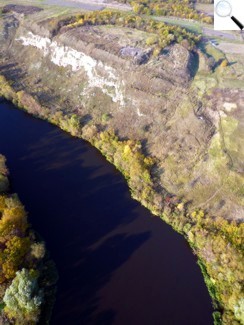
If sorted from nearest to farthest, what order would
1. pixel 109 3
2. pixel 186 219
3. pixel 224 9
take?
pixel 224 9 → pixel 186 219 → pixel 109 3

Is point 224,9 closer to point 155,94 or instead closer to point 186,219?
point 186,219

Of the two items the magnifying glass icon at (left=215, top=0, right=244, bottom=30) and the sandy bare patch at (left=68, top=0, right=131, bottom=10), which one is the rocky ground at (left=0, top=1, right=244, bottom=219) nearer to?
the sandy bare patch at (left=68, top=0, right=131, bottom=10)

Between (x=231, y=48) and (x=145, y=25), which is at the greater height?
(x=145, y=25)

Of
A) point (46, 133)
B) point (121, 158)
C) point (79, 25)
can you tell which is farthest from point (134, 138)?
point (79, 25)

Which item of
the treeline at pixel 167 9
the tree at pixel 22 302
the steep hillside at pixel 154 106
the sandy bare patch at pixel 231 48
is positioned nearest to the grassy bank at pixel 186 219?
the steep hillside at pixel 154 106

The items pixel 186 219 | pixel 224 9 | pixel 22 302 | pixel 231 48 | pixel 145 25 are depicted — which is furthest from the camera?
pixel 145 25

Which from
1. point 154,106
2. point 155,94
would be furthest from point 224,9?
point 155,94

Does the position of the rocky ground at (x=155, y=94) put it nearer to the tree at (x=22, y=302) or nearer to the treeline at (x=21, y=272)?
the treeline at (x=21, y=272)

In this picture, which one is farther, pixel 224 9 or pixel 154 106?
pixel 154 106

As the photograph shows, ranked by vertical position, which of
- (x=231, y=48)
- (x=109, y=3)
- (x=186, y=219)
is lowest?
(x=186, y=219)
